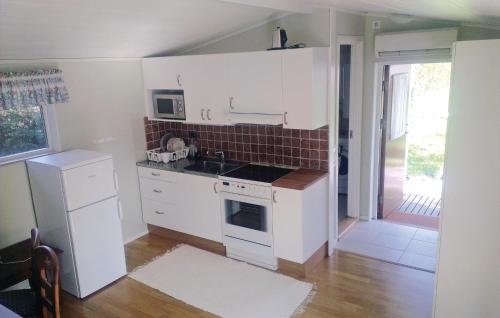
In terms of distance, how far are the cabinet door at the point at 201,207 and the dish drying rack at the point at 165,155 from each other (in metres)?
0.37

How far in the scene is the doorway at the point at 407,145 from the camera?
4.46m

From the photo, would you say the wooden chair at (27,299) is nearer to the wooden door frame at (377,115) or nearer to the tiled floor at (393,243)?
the tiled floor at (393,243)

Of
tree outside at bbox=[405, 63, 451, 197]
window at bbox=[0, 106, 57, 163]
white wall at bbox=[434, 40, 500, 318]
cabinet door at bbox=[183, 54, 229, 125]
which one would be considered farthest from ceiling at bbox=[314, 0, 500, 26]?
tree outside at bbox=[405, 63, 451, 197]

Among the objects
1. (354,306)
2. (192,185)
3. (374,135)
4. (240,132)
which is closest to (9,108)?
(192,185)

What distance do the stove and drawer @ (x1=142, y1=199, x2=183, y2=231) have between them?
2.04ft

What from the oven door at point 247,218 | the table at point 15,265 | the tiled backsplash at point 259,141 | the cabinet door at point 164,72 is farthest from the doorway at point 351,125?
the table at point 15,265

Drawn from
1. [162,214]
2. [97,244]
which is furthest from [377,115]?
[97,244]

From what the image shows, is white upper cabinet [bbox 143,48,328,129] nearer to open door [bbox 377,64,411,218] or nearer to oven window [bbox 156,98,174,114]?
oven window [bbox 156,98,174,114]

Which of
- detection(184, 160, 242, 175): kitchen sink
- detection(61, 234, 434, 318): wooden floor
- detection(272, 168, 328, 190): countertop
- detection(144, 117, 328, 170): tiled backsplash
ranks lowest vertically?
detection(61, 234, 434, 318): wooden floor

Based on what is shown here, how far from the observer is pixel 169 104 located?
408 cm

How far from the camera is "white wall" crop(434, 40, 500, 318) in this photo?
2047 mm

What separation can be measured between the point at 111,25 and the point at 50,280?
1.81 m

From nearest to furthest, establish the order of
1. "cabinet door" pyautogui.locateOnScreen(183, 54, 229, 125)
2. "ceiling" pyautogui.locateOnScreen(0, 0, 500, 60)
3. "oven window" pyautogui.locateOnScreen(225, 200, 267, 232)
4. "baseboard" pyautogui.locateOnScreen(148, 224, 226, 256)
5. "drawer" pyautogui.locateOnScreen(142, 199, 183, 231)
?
"ceiling" pyautogui.locateOnScreen(0, 0, 500, 60), "oven window" pyautogui.locateOnScreen(225, 200, 267, 232), "cabinet door" pyautogui.locateOnScreen(183, 54, 229, 125), "baseboard" pyautogui.locateOnScreen(148, 224, 226, 256), "drawer" pyautogui.locateOnScreen(142, 199, 183, 231)

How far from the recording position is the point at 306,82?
3.20 meters
